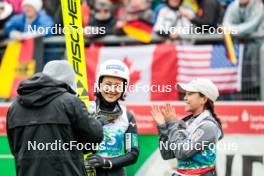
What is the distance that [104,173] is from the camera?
8.54m

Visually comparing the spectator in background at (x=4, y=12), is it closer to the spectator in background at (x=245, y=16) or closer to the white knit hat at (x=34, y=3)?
the white knit hat at (x=34, y=3)

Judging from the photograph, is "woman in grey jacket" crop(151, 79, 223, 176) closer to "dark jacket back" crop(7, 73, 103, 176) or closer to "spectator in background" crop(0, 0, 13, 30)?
"dark jacket back" crop(7, 73, 103, 176)

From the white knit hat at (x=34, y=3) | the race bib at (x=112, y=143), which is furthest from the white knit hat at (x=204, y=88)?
the white knit hat at (x=34, y=3)

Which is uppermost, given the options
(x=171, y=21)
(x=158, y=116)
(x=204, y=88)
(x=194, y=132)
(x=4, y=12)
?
(x=4, y=12)

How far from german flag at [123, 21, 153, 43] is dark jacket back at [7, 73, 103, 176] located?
5316 millimetres

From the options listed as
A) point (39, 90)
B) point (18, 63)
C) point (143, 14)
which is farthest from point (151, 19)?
point (39, 90)

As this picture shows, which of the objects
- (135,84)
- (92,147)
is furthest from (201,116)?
(135,84)

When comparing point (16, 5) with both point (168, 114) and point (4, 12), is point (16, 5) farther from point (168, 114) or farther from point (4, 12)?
point (168, 114)

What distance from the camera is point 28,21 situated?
12.9m

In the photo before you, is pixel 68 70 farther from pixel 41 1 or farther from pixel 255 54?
pixel 41 1

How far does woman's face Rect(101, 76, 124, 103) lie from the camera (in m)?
8.53

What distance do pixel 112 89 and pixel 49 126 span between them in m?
1.56

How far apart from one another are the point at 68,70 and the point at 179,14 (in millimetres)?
5337

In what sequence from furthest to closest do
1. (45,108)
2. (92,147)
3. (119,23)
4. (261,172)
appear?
(119,23) → (261,172) → (92,147) → (45,108)
